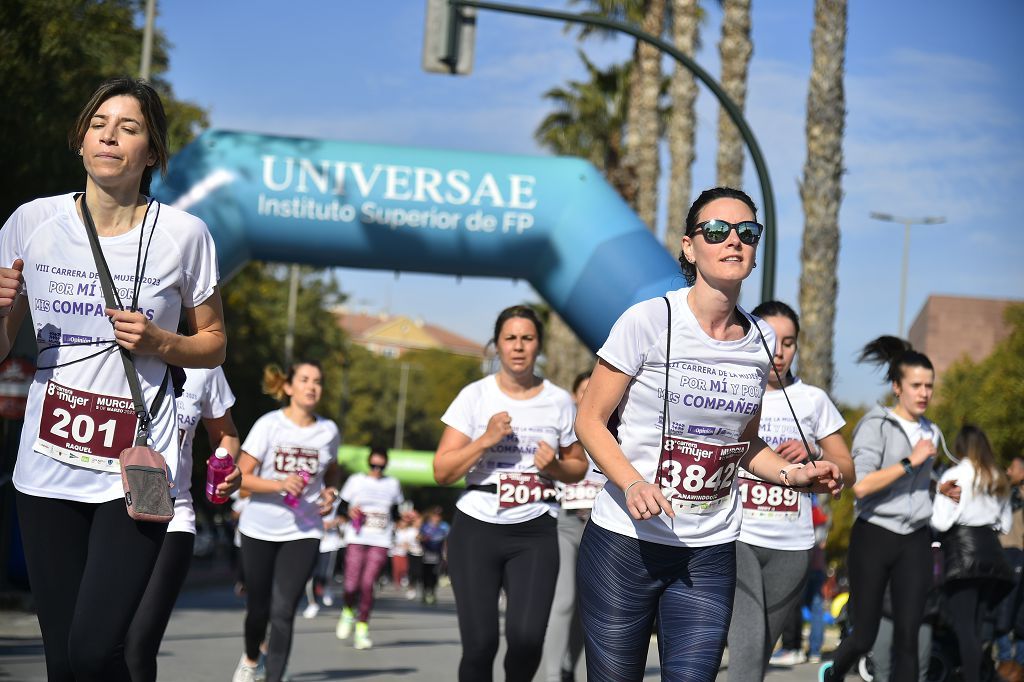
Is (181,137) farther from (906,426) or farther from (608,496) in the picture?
(608,496)

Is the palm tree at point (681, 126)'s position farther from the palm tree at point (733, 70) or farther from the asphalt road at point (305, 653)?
the asphalt road at point (305, 653)

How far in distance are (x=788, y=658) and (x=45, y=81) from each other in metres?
11.1

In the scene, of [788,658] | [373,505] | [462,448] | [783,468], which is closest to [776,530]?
[462,448]

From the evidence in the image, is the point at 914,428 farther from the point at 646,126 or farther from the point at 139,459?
the point at 646,126

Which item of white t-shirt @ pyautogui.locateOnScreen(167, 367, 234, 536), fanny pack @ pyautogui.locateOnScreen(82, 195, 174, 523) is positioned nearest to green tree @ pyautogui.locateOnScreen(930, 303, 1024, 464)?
white t-shirt @ pyautogui.locateOnScreen(167, 367, 234, 536)

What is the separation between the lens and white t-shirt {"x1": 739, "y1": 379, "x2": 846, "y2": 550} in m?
6.75

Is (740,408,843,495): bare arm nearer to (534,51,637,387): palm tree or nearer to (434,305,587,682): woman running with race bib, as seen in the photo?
(434,305,587,682): woman running with race bib

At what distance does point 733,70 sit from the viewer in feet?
62.3

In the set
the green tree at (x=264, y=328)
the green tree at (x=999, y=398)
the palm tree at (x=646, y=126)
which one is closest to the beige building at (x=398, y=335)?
the green tree at (x=264, y=328)

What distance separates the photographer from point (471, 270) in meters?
14.6

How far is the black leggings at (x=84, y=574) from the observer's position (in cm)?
398

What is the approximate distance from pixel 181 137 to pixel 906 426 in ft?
91.5

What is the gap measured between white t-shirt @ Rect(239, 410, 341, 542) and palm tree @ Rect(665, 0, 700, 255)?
13.2 m

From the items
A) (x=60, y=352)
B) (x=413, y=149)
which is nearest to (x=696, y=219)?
(x=60, y=352)
